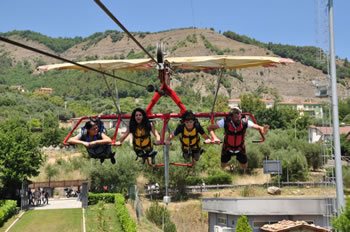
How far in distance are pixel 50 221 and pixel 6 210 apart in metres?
3.12

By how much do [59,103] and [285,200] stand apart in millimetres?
106116

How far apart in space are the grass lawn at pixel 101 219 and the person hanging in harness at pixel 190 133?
705 inches

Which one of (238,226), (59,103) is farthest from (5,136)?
(59,103)

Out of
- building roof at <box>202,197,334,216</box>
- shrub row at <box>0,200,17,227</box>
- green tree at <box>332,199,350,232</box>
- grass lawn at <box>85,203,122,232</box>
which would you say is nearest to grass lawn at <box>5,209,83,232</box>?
grass lawn at <box>85,203,122,232</box>

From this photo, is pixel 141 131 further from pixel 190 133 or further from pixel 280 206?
pixel 280 206

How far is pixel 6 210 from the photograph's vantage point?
31.6m

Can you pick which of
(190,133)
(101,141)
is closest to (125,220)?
(190,133)

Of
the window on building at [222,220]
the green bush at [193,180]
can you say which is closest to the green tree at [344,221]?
the window on building at [222,220]

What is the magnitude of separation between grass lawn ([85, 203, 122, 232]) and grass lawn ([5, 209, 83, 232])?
2.02ft

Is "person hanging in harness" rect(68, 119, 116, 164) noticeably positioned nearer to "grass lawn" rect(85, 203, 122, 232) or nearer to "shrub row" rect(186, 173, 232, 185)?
"grass lawn" rect(85, 203, 122, 232)

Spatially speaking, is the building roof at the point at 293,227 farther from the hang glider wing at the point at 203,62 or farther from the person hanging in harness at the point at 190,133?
the person hanging in harness at the point at 190,133

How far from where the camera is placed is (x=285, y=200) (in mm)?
28297

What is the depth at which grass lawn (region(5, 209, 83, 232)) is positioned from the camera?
29062mm

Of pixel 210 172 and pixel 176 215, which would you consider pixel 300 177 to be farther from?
pixel 176 215
